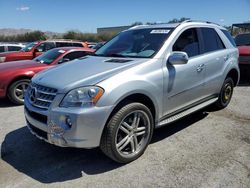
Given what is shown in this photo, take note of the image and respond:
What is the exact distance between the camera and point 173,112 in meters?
4.34

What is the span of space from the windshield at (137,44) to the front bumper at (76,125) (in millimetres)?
1350

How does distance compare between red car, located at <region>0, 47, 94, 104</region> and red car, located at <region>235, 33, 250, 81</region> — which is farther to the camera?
red car, located at <region>235, 33, 250, 81</region>

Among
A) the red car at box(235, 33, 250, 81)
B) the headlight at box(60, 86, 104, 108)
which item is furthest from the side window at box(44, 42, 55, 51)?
the headlight at box(60, 86, 104, 108)

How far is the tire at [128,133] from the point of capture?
11.2 feet

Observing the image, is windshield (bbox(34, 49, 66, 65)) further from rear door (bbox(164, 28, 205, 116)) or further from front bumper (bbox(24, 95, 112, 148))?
front bumper (bbox(24, 95, 112, 148))

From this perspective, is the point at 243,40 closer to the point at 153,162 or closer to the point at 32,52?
the point at 153,162

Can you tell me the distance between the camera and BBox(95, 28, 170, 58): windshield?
4281mm

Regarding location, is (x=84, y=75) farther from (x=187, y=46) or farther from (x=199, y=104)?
(x=199, y=104)

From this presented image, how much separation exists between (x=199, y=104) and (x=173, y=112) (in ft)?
2.84

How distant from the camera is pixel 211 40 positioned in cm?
535

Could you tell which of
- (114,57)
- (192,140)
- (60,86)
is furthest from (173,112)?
(60,86)

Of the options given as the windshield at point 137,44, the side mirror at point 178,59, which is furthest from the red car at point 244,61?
the side mirror at point 178,59

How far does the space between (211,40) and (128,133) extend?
8.95 ft

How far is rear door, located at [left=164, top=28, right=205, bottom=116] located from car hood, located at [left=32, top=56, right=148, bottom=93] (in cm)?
58
